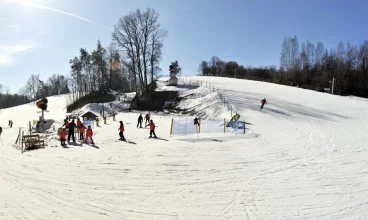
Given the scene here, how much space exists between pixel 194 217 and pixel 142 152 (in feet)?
24.0

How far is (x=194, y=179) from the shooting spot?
32.2ft

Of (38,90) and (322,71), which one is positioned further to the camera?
(38,90)

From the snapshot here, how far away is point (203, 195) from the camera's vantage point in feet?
27.5

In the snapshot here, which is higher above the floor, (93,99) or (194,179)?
(93,99)

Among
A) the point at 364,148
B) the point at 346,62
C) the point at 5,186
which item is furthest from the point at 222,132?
the point at 346,62

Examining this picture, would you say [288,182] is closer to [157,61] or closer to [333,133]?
[333,133]

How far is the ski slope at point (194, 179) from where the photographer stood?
738cm

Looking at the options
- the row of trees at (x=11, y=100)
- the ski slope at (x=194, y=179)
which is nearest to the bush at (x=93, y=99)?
the ski slope at (x=194, y=179)

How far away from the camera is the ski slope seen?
7379 mm

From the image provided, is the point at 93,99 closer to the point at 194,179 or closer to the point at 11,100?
the point at 194,179

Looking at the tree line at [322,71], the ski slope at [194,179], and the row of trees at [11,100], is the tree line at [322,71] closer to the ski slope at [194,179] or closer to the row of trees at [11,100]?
the ski slope at [194,179]

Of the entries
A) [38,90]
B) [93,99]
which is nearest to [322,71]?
[93,99]

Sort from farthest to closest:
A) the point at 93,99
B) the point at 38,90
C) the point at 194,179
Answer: the point at 38,90, the point at 93,99, the point at 194,179

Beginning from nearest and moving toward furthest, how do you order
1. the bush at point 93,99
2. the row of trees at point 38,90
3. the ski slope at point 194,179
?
1. the ski slope at point 194,179
2. the bush at point 93,99
3. the row of trees at point 38,90
